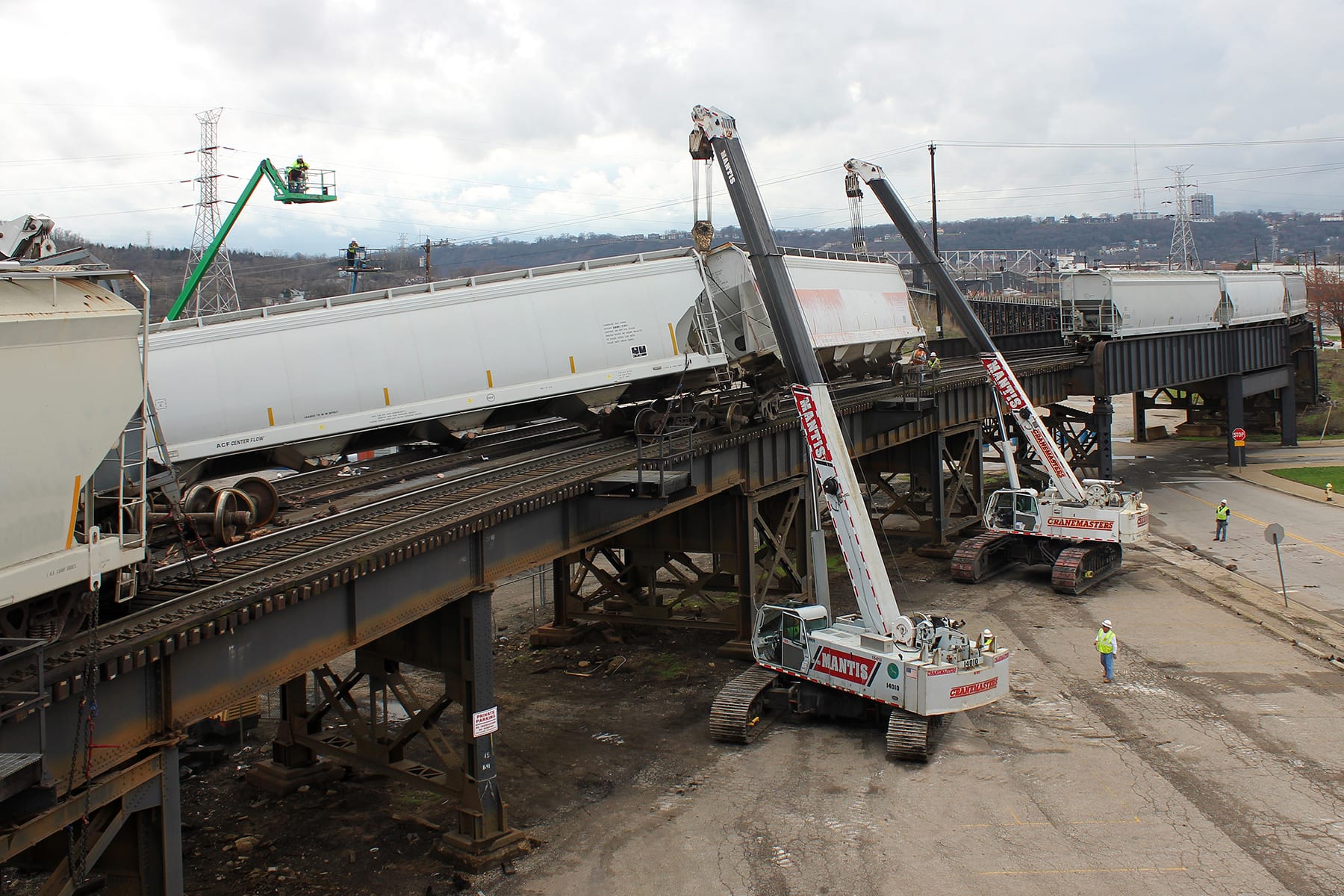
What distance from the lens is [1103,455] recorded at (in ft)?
121

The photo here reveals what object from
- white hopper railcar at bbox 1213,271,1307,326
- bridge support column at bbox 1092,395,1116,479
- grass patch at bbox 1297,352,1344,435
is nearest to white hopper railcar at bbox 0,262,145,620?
bridge support column at bbox 1092,395,1116,479

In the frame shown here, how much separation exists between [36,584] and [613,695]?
12.8 metres

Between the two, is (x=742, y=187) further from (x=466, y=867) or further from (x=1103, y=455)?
(x=1103, y=455)

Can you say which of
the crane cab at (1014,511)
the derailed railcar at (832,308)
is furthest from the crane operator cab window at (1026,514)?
the derailed railcar at (832,308)

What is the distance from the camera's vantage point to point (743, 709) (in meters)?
16.5

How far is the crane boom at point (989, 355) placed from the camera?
86.7ft

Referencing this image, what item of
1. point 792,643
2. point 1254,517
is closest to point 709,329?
point 792,643

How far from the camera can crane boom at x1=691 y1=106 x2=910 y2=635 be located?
1645 centimetres

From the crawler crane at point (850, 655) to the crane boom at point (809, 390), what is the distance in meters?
0.02

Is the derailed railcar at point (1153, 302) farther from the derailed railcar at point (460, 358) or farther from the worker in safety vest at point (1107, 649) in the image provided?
the worker in safety vest at point (1107, 649)

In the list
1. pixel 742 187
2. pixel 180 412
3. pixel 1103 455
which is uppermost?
pixel 742 187

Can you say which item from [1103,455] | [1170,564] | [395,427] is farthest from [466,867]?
[1103,455]

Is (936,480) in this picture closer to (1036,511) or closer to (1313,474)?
(1036,511)

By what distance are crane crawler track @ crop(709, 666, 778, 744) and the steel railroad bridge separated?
3.20m
